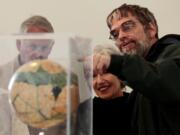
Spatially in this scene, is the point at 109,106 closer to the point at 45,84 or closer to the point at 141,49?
the point at 141,49

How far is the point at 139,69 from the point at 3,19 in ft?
5.32

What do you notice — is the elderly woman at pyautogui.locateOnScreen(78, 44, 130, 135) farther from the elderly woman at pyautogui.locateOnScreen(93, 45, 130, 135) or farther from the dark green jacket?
the dark green jacket

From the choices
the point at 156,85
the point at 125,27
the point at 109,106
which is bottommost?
the point at 109,106

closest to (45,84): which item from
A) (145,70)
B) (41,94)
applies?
(41,94)

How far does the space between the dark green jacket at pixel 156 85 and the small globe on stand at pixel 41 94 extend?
0.24 metres

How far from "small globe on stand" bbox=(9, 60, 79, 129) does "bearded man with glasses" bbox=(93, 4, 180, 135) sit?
0.55 feet

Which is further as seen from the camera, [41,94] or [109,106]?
[109,106]

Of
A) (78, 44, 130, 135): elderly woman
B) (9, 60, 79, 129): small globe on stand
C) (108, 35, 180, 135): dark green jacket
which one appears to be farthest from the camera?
(78, 44, 130, 135): elderly woman

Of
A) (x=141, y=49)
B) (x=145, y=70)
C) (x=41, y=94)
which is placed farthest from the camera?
(x=141, y=49)

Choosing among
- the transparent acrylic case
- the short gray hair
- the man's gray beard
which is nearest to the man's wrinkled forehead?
the man's gray beard

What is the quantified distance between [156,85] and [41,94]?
1.14 ft

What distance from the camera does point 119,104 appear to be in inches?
59.7

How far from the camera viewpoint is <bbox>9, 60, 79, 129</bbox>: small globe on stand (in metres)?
0.84

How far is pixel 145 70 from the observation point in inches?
41.4
